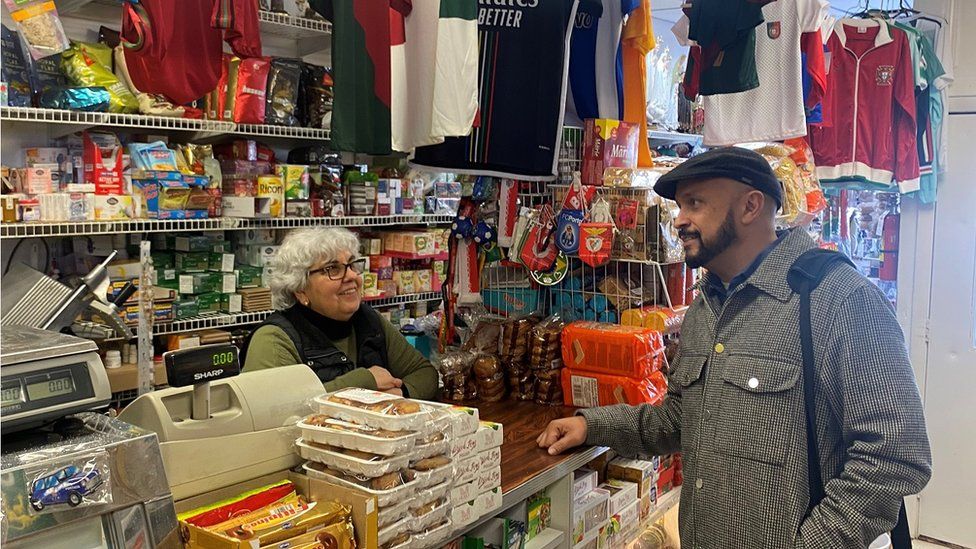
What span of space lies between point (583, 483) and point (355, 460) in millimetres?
1169

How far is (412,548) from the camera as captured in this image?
68.4 inches

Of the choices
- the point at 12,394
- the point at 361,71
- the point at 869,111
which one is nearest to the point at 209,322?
the point at 361,71

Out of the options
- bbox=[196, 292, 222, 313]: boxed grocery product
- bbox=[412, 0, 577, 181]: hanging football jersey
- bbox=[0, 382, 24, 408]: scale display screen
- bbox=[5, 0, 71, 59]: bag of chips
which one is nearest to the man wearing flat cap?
bbox=[412, 0, 577, 181]: hanging football jersey

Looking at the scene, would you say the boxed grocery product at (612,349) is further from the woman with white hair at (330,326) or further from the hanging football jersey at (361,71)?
the hanging football jersey at (361,71)

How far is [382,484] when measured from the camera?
5.44 ft

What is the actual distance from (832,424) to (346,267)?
5.73 ft

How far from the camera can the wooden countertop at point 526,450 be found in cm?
227

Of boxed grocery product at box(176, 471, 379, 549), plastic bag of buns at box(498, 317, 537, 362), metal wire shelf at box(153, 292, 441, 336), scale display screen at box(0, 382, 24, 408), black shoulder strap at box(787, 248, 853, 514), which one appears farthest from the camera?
metal wire shelf at box(153, 292, 441, 336)

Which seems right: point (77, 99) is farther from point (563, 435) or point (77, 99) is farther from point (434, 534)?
point (434, 534)

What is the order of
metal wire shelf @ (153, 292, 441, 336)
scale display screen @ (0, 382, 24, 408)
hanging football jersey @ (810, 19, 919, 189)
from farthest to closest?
hanging football jersey @ (810, 19, 919, 189), metal wire shelf @ (153, 292, 441, 336), scale display screen @ (0, 382, 24, 408)

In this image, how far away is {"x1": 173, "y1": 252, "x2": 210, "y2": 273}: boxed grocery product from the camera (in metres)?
4.12

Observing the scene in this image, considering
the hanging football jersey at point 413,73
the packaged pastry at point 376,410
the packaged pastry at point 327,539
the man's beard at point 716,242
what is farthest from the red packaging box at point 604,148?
the packaged pastry at point 327,539

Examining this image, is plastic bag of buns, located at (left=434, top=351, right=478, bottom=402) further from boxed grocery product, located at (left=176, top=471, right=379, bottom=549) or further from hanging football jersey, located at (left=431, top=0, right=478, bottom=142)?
boxed grocery product, located at (left=176, top=471, right=379, bottom=549)

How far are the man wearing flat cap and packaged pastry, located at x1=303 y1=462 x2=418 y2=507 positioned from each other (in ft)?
2.86
